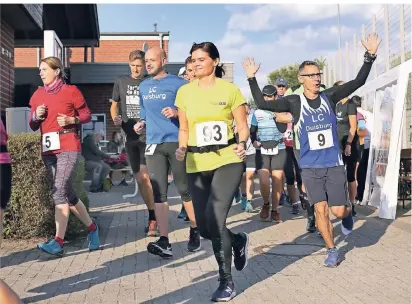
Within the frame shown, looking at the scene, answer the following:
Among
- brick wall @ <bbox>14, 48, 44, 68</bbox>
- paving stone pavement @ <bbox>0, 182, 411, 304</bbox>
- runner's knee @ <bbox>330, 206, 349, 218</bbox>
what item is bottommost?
paving stone pavement @ <bbox>0, 182, 411, 304</bbox>

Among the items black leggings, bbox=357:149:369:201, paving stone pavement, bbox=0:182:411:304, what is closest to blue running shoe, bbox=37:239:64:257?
paving stone pavement, bbox=0:182:411:304

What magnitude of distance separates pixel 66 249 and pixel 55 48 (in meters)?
4.88

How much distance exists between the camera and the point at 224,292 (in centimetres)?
475

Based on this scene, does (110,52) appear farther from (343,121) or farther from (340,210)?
(340,210)

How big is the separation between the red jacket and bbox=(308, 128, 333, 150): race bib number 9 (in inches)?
94.7

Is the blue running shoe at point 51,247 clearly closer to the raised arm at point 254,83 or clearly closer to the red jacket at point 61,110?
the red jacket at point 61,110

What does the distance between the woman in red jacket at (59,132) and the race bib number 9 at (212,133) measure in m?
1.73

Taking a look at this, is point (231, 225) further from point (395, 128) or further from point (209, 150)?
point (209, 150)

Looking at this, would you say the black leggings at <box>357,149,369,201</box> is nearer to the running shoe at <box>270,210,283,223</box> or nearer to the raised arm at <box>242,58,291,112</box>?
the running shoe at <box>270,210,283,223</box>

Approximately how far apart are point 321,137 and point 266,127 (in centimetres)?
288

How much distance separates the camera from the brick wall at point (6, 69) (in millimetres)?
12128

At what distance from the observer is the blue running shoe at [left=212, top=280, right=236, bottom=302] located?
471cm

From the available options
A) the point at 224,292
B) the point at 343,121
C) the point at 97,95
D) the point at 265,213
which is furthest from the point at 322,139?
the point at 97,95

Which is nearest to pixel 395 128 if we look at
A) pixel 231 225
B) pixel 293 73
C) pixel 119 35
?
pixel 231 225
